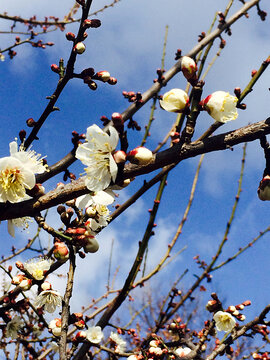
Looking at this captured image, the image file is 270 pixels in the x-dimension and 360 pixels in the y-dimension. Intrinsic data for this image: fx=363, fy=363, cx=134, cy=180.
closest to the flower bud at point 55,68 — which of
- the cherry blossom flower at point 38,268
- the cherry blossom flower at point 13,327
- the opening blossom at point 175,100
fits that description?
the opening blossom at point 175,100

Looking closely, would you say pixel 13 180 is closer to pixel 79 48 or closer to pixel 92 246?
pixel 92 246

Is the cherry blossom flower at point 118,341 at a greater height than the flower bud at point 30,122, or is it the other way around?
the flower bud at point 30,122

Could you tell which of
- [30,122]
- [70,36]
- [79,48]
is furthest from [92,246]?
[70,36]

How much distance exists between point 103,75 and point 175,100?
0.84 m

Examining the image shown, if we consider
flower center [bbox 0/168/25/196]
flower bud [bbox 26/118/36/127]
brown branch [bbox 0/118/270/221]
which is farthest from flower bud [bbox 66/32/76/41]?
brown branch [bbox 0/118/270/221]

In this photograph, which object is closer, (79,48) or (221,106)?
(221,106)

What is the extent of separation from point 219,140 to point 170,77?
1771 millimetres

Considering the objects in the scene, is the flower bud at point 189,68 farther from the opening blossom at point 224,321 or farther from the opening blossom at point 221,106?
the opening blossom at point 224,321

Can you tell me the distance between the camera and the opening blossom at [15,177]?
1328 mm

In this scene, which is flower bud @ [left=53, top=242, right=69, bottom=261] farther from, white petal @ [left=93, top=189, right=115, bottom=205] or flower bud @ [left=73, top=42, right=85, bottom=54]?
flower bud @ [left=73, top=42, right=85, bottom=54]

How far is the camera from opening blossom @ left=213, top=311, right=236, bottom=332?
2.77 meters

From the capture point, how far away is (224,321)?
288 cm

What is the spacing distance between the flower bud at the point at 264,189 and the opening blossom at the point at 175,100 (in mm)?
380

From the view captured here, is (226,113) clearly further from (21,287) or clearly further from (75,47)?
(21,287)
